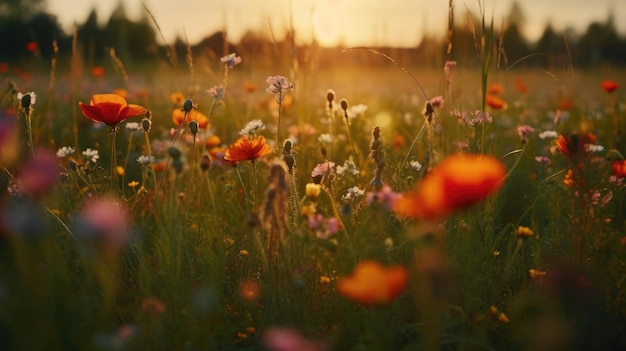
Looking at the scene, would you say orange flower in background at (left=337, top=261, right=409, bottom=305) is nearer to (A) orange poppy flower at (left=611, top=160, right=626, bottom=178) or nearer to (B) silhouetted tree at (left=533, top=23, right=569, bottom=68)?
(A) orange poppy flower at (left=611, top=160, right=626, bottom=178)

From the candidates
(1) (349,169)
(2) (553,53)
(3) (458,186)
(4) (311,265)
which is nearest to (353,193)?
(1) (349,169)

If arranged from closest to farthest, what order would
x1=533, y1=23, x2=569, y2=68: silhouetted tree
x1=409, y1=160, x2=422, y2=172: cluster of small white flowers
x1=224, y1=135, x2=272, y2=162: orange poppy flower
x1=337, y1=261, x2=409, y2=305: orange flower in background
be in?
1. x1=337, y1=261, x2=409, y2=305: orange flower in background
2. x1=224, y1=135, x2=272, y2=162: orange poppy flower
3. x1=409, y1=160, x2=422, y2=172: cluster of small white flowers
4. x1=533, y1=23, x2=569, y2=68: silhouetted tree

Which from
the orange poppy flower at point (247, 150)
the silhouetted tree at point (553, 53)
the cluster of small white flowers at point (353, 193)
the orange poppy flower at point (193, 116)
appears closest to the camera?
the orange poppy flower at point (247, 150)

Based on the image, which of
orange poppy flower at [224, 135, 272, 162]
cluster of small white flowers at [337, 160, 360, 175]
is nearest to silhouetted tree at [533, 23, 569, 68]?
cluster of small white flowers at [337, 160, 360, 175]

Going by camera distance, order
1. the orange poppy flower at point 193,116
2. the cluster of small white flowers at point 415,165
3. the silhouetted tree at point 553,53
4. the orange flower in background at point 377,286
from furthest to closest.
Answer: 1. the silhouetted tree at point 553,53
2. the orange poppy flower at point 193,116
3. the cluster of small white flowers at point 415,165
4. the orange flower in background at point 377,286

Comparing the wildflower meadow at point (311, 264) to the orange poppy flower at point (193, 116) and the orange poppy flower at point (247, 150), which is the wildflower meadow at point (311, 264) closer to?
the orange poppy flower at point (247, 150)

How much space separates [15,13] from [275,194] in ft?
121

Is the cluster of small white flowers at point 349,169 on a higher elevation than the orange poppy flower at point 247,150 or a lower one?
lower

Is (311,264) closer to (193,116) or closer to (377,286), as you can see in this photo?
(377,286)

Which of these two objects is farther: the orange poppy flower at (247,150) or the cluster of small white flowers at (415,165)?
the cluster of small white flowers at (415,165)

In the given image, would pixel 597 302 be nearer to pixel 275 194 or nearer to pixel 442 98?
pixel 275 194

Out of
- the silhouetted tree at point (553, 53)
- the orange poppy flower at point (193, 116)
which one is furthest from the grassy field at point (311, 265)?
the silhouetted tree at point (553, 53)

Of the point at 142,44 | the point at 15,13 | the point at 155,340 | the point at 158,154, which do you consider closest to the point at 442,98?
the point at 158,154

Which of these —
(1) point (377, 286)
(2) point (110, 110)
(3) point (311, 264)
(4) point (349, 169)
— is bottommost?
(3) point (311, 264)
